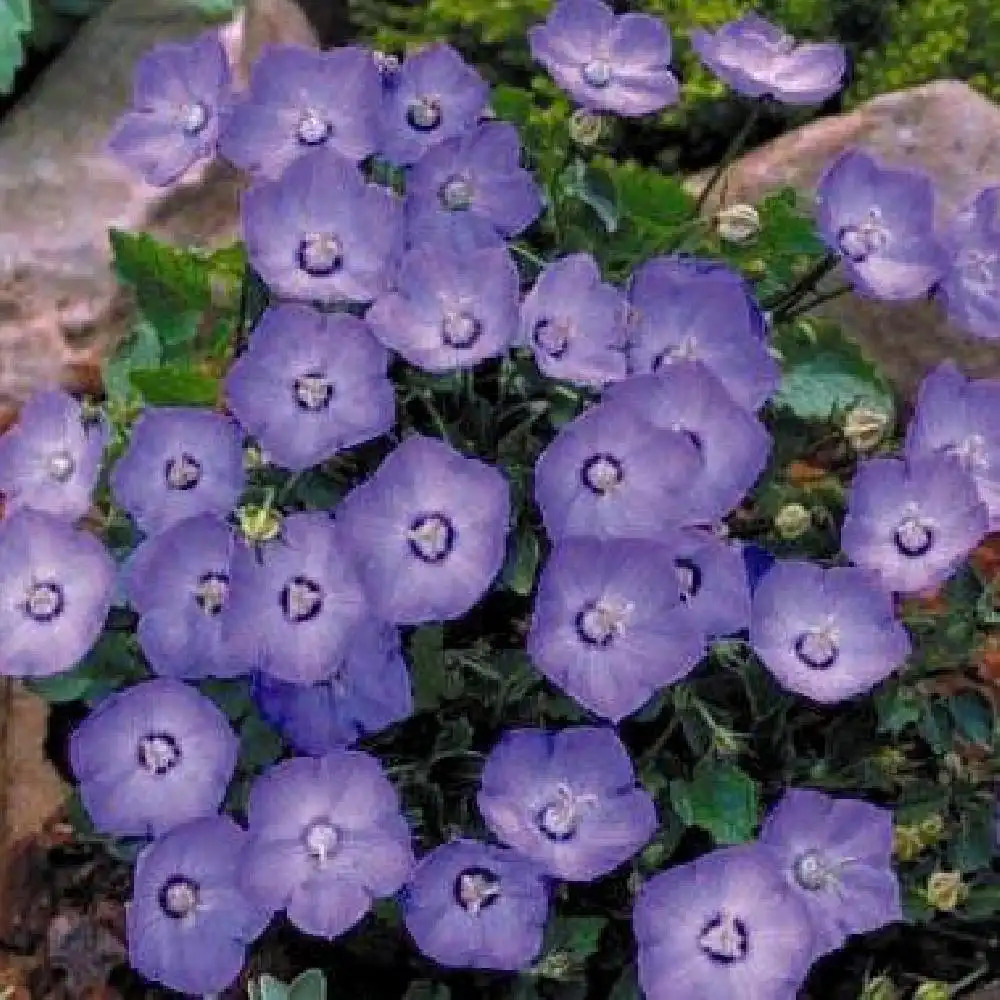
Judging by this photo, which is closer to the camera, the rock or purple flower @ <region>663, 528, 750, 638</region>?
purple flower @ <region>663, 528, 750, 638</region>

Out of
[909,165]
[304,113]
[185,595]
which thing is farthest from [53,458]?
[909,165]

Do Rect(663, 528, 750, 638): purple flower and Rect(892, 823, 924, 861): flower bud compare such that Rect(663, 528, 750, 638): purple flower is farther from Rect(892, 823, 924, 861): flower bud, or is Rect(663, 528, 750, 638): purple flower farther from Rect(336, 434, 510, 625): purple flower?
Rect(892, 823, 924, 861): flower bud

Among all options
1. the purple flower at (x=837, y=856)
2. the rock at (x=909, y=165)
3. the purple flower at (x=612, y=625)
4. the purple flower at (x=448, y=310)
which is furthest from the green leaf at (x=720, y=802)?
the rock at (x=909, y=165)

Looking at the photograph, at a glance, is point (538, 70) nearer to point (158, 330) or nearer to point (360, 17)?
point (360, 17)

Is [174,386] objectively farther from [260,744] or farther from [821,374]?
[821,374]

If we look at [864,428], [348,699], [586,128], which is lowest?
[348,699]

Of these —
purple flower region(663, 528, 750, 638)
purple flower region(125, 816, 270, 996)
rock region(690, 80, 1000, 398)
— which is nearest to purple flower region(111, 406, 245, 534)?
purple flower region(125, 816, 270, 996)
